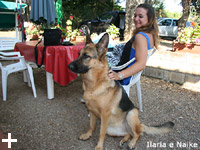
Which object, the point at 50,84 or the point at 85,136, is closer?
the point at 85,136

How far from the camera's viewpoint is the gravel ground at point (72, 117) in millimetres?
2391

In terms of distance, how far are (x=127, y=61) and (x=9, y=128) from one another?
2.22m

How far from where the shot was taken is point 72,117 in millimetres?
3074

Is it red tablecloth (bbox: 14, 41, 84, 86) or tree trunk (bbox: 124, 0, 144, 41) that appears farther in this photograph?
tree trunk (bbox: 124, 0, 144, 41)

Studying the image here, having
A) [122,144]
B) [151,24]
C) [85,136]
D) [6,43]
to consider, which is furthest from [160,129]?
[6,43]

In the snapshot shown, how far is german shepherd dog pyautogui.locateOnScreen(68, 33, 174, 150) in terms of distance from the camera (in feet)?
6.56

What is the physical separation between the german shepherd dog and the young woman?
0.56ft

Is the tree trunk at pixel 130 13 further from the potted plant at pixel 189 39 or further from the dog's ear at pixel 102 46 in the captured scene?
the dog's ear at pixel 102 46

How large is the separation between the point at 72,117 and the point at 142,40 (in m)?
1.93

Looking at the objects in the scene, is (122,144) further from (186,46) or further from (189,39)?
(189,39)

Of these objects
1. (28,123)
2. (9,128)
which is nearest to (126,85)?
(28,123)

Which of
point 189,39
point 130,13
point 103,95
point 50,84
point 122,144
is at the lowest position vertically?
point 122,144

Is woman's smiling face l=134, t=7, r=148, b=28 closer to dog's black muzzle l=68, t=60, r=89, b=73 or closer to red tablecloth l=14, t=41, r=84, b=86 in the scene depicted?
dog's black muzzle l=68, t=60, r=89, b=73

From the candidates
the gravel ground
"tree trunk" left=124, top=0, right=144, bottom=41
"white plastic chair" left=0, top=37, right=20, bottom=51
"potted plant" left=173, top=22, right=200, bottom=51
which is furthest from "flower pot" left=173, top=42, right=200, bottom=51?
"white plastic chair" left=0, top=37, right=20, bottom=51
